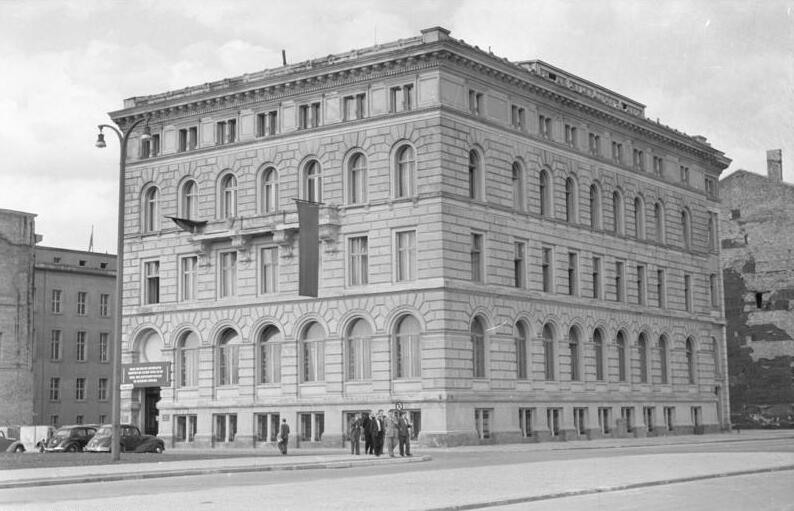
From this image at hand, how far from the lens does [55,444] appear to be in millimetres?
53688

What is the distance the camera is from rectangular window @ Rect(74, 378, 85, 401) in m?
99.8

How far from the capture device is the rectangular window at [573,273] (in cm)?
6669

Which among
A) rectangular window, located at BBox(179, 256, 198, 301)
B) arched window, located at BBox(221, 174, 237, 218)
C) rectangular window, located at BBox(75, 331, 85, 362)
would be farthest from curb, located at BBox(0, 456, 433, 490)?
rectangular window, located at BBox(75, 331, 85, 362)

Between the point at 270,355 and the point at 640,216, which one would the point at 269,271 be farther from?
the point at 640,216

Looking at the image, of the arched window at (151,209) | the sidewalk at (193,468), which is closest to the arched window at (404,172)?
the arched window at (151,209)

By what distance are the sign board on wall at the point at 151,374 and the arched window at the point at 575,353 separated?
67.3 ft

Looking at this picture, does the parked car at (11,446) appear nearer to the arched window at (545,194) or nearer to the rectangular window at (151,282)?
the rectangular window at (151,282)

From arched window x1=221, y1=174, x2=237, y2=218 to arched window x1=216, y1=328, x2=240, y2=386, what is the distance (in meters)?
6.07

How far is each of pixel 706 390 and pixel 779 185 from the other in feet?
67.1

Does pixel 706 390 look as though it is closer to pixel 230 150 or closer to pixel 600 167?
pixel 600 167

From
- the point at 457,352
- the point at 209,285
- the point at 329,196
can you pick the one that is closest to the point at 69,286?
the point at 209,285

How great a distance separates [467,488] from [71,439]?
1215 inches

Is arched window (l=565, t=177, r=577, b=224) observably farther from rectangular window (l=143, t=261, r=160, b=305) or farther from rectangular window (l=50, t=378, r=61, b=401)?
rectangular window (l=50, t=378, r=61, b=401)

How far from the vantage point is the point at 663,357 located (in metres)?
74.6
